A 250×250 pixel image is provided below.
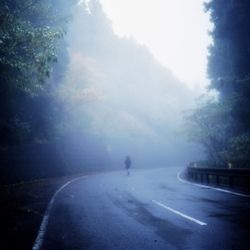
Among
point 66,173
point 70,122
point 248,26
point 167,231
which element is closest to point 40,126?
Answer: point 66,173

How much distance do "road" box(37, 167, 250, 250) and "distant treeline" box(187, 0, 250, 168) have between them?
442 inches

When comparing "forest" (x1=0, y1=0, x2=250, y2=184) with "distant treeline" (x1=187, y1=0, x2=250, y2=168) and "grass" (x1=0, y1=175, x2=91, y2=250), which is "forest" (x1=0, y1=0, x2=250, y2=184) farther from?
"grass" (x1=0, y1=175, x2=91, y2=250)

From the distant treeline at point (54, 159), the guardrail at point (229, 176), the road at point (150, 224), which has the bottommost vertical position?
the road at point (150, 224)

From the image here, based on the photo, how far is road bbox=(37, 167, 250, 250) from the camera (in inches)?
272

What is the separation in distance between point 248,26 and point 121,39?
175 feet

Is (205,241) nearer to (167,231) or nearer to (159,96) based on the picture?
(167,231)

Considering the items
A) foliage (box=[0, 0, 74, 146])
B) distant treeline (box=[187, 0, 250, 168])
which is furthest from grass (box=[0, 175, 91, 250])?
distant treeline (box=[187, 0, 250, 168])

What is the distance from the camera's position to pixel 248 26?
90.7 feet

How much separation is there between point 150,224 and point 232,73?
70.3 feet

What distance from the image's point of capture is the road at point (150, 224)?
691 cm

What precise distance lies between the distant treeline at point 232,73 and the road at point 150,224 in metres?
11.2

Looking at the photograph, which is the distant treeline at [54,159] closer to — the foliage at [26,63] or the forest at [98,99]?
the forest at [98,99]

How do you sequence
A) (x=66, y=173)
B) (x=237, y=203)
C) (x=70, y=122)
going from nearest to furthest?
(x=237, y=203) → (x=66, y=173) → (x=70, y=122)

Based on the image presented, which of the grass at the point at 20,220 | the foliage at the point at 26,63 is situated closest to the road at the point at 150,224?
the grass at the point at 20,220
